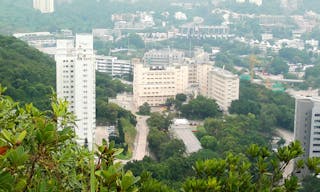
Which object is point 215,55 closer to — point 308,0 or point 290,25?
point 290,25

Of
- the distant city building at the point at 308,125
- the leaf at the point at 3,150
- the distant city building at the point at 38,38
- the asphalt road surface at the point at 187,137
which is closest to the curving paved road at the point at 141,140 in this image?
the asphalt road surface at the point at 187,137

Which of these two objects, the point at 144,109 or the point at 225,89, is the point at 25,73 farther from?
the point at 225,89

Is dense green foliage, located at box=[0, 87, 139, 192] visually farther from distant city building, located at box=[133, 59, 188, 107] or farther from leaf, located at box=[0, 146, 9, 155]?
distant city building, located at box=[133, 59, 188, 107]

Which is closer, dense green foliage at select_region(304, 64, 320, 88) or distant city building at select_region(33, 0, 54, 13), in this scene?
dense green foliage at select_region(304, 64, 320, 88)

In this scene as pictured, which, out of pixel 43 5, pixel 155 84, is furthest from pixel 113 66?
pixel 43 5

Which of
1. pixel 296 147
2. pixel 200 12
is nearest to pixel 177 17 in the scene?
pixel 200 12

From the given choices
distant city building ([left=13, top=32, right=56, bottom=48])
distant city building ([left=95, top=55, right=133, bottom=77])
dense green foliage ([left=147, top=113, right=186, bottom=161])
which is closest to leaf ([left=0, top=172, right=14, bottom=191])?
dense green foliage ([left=147, top=113, right=186, bottom=161])

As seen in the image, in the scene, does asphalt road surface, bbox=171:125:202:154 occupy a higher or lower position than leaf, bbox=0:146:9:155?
lower
